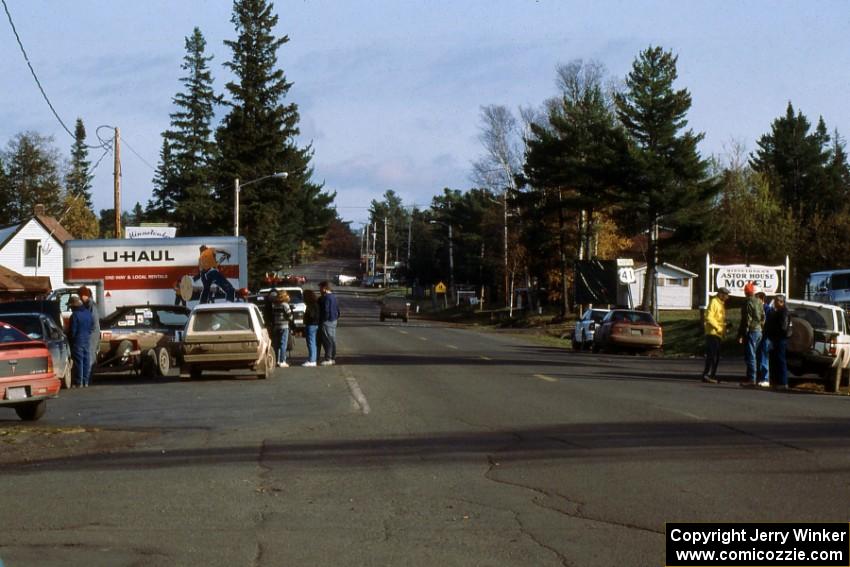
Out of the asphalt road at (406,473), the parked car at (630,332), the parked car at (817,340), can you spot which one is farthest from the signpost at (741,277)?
the asphalt road at (406,473)

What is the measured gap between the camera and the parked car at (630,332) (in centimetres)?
3559

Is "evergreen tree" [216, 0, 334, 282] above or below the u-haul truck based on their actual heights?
above

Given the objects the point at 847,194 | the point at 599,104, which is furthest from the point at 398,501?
the point at 847,194

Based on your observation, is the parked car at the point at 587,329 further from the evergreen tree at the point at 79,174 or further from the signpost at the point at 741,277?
the evergreen tree at the point at 79,174

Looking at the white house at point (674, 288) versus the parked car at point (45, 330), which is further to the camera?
the white house at point (674, 288)

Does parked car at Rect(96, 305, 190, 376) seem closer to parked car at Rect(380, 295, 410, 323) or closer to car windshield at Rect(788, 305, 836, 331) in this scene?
car windshield at Rect(788, 305, 836, 331)

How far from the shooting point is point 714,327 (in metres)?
21.4

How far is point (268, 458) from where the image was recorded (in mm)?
11695

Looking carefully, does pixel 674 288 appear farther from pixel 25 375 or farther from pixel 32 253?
pixel 25 375

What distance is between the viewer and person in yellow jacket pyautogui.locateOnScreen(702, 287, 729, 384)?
21312 mm

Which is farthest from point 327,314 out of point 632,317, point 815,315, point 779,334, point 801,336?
point 632,317

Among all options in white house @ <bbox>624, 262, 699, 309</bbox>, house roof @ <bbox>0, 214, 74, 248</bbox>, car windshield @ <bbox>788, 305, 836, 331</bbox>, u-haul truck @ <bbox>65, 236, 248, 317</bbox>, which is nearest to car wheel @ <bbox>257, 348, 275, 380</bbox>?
u-haul truck @ <bbox>65, 236, 248, 317</bbox>

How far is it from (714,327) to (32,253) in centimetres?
5784

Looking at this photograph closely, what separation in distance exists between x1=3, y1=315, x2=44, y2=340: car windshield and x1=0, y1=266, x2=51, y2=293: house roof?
33946 mm
